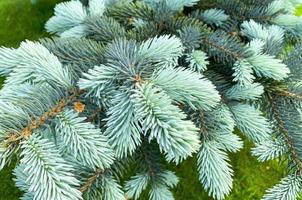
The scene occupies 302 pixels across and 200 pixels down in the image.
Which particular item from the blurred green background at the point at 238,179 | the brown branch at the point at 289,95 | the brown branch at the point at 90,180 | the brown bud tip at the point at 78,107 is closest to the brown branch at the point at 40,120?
the brown bud tip at the point at 78,107

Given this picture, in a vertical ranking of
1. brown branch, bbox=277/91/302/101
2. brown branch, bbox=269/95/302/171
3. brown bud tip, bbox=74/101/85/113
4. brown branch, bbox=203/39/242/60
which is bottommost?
brown branch, bbox=269/95/302/171

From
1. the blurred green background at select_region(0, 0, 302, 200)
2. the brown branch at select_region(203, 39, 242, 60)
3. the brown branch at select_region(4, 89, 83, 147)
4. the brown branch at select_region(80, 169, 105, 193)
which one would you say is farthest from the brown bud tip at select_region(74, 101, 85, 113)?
the blurred green background at select_region(0, 0, 302, 200)

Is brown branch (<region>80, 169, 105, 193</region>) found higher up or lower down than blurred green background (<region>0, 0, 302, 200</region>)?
higher up

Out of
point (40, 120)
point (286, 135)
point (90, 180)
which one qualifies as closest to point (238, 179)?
point (286, 135)

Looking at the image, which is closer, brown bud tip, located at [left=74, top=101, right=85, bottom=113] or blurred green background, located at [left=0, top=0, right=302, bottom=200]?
brown bud tip, located at [left=74, top=101, right=85, bottom=113]

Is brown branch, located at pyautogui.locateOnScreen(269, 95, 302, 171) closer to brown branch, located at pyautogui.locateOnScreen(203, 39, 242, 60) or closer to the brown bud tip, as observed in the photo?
brown branch, located at pyautogui.locateOnScreen(203, 39, 242, 60)

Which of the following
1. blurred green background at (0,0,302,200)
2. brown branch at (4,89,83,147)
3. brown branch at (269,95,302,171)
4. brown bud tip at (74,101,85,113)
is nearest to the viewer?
brown branch at (4,89,83,147)

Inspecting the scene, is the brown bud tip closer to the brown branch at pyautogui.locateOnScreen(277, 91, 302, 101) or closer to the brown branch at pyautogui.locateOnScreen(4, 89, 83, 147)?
the brown branch at pyautogui.locateOnScreen(4, 89, 83, 147)

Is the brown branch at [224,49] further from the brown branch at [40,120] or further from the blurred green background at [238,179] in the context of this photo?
the blurred green background at [238,179]

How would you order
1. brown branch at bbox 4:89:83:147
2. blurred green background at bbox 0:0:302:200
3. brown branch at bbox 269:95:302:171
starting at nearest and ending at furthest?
1. brown branch at bbox 4:89:83:147
2. brown branch at bbox 269:95:302:171
3. blurred green background at bbox 0:0:302:200
